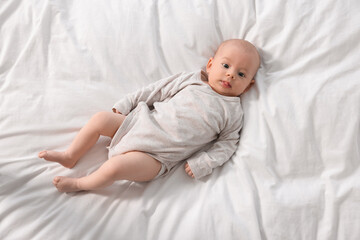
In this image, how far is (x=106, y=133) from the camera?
108 cm

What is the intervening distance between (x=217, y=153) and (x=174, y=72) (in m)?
0.36

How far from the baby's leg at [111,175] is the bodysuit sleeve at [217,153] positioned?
0.15 metres

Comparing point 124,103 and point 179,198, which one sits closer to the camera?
point 179,198

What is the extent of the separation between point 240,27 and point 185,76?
0.28 metres

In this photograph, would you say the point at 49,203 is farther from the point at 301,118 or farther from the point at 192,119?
the point at 301,118

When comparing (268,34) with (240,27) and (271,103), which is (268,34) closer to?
(240,27)

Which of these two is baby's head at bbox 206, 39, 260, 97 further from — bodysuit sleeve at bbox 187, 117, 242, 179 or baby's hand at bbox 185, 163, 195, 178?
baby's hand at bbox 185, 163, 195, 178

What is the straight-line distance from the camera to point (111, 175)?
97cm

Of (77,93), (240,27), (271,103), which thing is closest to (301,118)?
(271,103)

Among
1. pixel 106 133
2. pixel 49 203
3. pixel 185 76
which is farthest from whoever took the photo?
pixel 185 76

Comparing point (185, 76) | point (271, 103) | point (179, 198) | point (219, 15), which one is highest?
point (219, 15)

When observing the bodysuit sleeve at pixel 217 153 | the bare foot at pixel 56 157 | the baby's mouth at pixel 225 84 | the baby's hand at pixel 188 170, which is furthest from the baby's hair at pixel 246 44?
the bare foot at pixel 56 157

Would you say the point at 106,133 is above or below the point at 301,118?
above

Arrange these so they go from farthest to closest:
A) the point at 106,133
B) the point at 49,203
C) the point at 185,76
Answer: the point at 185,76 < the point at 106,133 < the point at 49,203
